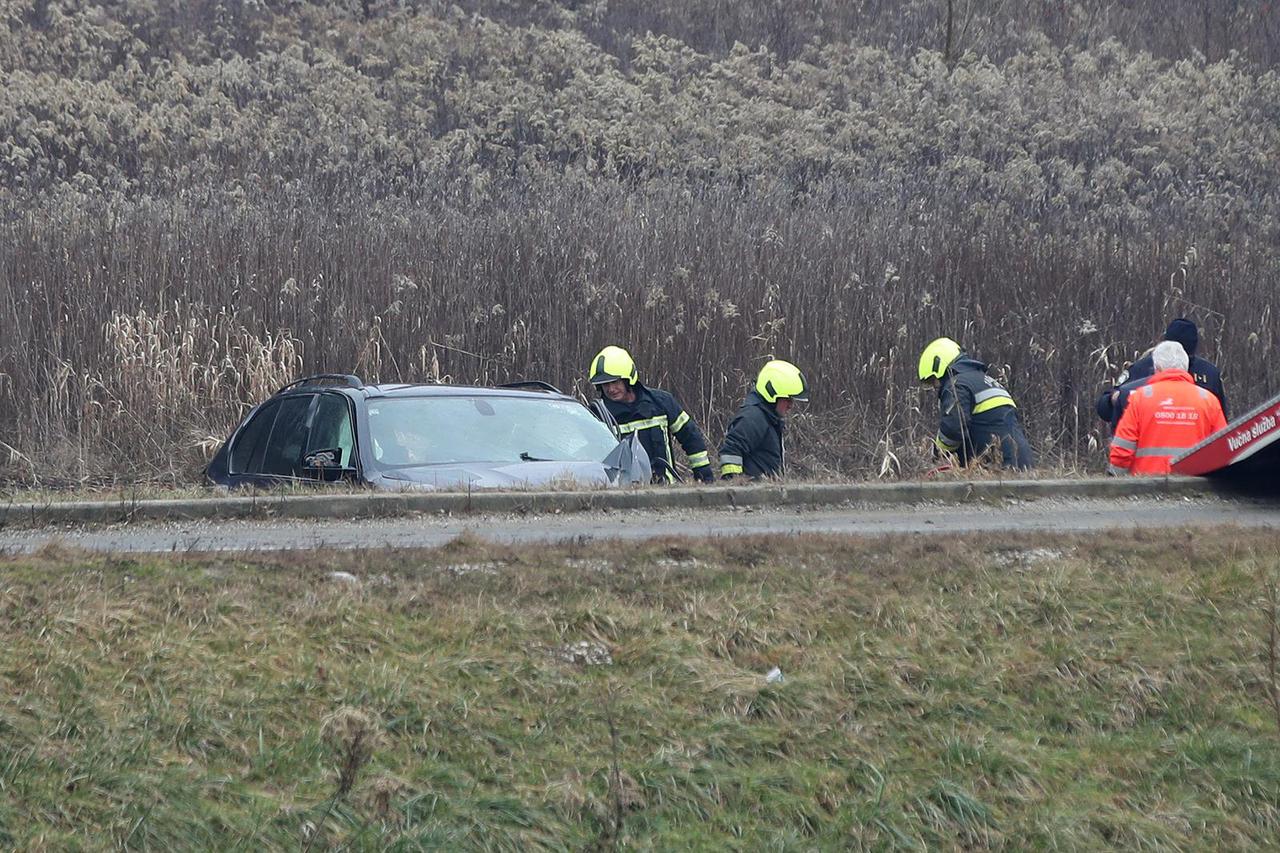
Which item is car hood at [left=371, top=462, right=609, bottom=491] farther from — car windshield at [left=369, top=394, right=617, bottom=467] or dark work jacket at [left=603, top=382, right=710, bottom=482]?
dark work jacket at [left=603, top=382, right=710, bottom=482]

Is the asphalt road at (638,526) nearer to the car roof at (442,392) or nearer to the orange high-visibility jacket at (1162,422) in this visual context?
the car roof at (442,392)

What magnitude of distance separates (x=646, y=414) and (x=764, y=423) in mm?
857

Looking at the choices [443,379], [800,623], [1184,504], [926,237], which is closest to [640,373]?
[443,379]

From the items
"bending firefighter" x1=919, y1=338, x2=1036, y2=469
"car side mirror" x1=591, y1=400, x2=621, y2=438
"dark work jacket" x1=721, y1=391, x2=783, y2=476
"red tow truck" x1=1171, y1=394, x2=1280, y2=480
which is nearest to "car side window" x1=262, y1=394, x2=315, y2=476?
"car side mirror" x1=591, y1=400, x2=621, y2=438

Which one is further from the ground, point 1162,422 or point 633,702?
point 1162,422

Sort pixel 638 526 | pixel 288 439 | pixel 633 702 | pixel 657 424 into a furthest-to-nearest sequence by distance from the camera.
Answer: pixel 657 424, pixel 288 439, pixel 638 526, pixel 633 702

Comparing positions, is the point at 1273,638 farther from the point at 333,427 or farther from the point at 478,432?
the point at 333,427

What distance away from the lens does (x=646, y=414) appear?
1030 centimetres

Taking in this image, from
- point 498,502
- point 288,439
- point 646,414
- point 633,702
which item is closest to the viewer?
point 633,702

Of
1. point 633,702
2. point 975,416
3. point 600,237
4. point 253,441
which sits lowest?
point 633,702

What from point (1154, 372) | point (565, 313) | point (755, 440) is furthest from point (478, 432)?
point (565, 313)

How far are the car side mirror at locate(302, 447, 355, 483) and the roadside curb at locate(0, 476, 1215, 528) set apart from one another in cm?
75

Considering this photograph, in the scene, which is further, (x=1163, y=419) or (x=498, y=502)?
(x=1163, y=419)

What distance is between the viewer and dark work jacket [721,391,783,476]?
9984 millimetres
